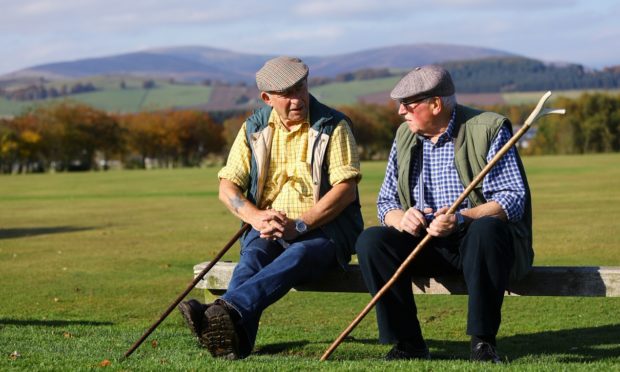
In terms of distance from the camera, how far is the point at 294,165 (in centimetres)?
728

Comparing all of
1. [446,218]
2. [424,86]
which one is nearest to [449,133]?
[424,86]

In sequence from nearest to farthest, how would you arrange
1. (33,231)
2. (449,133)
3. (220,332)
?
(220,332), (449,133), (33,231)

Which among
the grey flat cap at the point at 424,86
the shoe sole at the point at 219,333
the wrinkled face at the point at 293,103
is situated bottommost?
the shoe sole at the point at 219,333

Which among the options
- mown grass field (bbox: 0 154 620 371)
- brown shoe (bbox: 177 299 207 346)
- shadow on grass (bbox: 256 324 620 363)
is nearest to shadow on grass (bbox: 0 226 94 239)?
mown grass field (bbox: 0 154 620 371)

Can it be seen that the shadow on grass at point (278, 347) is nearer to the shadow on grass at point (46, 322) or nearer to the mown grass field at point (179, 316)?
the mown grass field at point (179, 316)

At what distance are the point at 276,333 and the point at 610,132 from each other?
287 ft

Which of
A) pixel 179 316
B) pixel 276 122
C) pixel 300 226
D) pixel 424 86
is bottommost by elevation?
pixel 179 316

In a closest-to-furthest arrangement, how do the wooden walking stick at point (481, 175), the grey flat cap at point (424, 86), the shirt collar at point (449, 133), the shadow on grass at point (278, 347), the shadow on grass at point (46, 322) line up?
the wooden walking stick at point (481, 175) < the grey flat cap at point (424, 86) < the shirt collar at point (449, 133) < the shadow on grass at point (278, 347) < the shadow on grass at point (46, 322)

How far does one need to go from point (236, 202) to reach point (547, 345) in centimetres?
254

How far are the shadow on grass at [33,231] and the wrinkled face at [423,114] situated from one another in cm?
1571

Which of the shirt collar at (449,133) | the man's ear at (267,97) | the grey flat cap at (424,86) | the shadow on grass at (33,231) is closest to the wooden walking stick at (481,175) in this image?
the shirt collar at (449,133)

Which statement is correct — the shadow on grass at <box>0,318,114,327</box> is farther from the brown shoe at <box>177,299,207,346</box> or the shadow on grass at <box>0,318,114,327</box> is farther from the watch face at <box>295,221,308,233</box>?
the brown shoe at <box>177,299,207,346</box>

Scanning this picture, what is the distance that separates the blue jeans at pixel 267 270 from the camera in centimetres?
642

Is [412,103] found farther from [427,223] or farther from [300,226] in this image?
[300,226]
